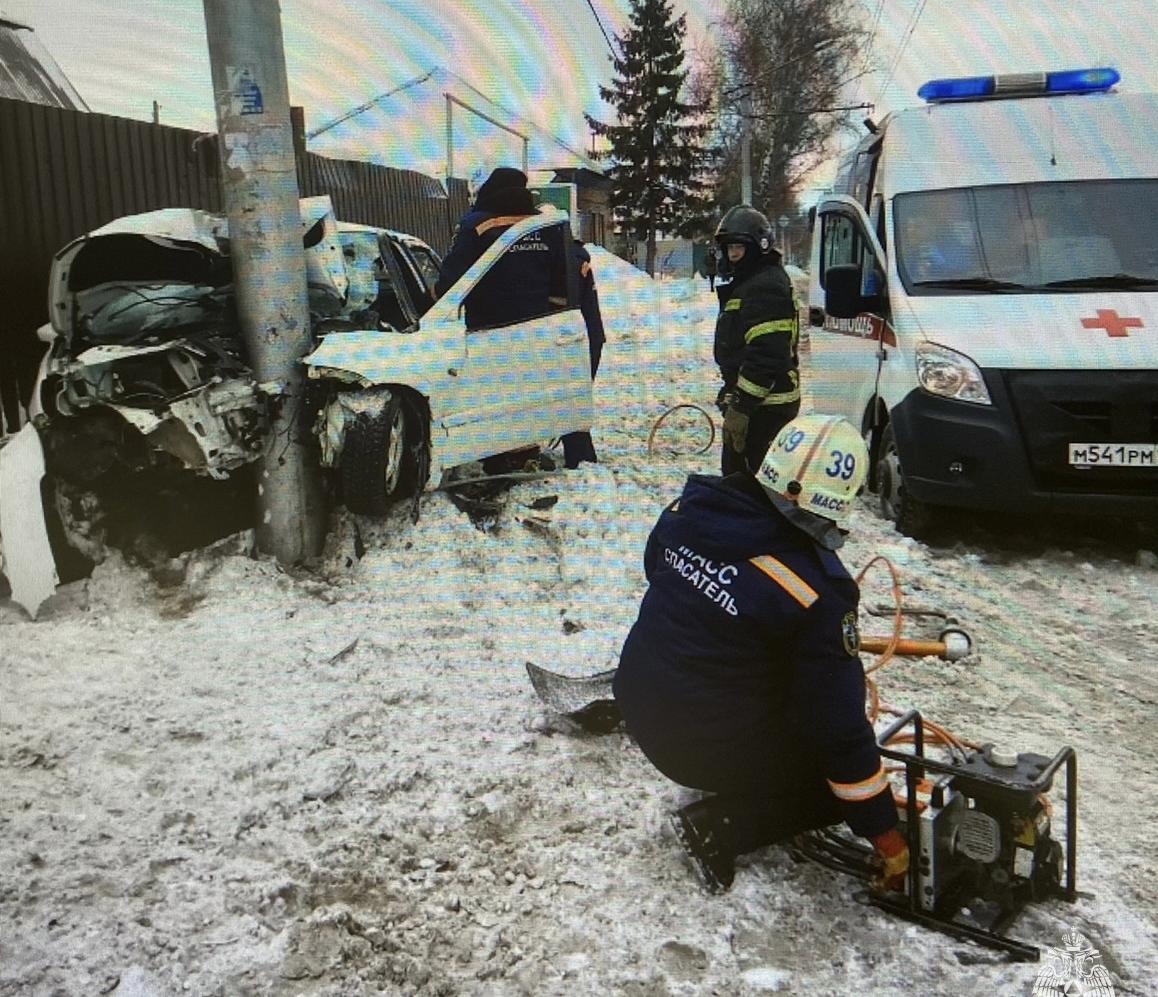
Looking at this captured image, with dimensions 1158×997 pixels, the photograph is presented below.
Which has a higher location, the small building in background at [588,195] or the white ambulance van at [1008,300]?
the small building in background at [588,195]

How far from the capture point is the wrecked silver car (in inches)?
194

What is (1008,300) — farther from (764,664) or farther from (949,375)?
(764,664)

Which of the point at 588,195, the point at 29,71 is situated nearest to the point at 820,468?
the point at 29,71

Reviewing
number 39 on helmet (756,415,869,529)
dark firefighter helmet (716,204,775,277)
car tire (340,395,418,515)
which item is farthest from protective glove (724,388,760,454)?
number 39 on helmet (756,415,869,529)

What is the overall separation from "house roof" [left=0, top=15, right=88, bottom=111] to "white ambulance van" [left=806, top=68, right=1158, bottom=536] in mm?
11124

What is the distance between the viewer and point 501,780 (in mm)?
3561

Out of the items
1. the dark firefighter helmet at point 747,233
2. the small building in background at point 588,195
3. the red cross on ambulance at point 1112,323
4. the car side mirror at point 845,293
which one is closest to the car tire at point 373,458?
the dark firefighter helmet at point 747,233

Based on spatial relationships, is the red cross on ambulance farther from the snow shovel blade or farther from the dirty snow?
the snow shovel blade

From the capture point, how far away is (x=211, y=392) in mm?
5062

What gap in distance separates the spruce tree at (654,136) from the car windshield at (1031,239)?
110ft

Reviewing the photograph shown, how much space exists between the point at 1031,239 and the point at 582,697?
4.12m

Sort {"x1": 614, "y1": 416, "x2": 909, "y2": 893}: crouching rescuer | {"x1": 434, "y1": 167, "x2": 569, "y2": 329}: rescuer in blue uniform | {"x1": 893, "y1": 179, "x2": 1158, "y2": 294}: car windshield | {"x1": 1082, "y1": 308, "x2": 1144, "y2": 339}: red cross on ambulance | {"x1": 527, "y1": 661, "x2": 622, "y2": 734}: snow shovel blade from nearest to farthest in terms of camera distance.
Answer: {"x1": 614, "y1": 416, "x2": 909, "y2": 893}: crouching rescuer → {"x1": 527, "y1": 661, "x2": 622, "y2": 734}: snow shovel blade → {"x1": 1082, "y1": 308, "x2": 1144, "y2": 339}: red cross on ambulance → {"x1": 893, "y1": 179, "x2": 1158, "y2": 294}: car windshield → {"x1": 434, "y1": 167, "x2": 569, "y2": 329}: rescuer in blue uniform

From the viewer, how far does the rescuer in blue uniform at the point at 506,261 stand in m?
6.37

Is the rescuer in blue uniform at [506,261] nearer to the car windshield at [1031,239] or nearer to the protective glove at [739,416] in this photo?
the protective glove at [739,416]
